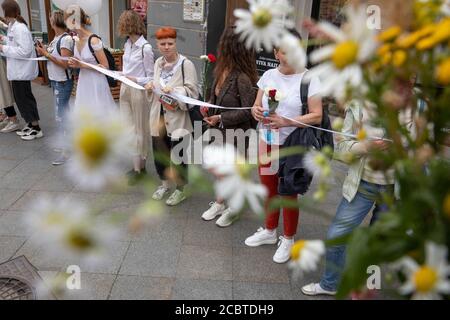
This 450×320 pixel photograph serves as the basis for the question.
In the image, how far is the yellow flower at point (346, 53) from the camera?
50 centimetres

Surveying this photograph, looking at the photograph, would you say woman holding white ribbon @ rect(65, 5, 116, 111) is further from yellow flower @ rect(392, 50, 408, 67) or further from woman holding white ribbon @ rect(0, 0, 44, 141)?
yellow flower @ rect(392, 50, 408, 67)

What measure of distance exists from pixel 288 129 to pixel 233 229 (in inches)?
45.7

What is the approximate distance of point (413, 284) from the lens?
1.63 feet

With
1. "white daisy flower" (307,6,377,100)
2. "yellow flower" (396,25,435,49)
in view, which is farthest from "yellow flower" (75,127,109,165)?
"yellow flower" (396,25,435,49)

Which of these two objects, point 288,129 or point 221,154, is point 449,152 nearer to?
point 221,154

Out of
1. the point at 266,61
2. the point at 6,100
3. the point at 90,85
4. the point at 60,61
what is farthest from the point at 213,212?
the point at 6,100

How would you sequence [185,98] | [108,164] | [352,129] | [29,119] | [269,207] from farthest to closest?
[29,119] < [185,98] < [352,129] < [269,207] < [108,164]

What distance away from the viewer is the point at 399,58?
20.0 inches

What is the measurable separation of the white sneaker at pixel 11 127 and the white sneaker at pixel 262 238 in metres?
4.06

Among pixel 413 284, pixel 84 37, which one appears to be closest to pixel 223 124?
pixel 84 37

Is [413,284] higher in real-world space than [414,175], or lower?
lower

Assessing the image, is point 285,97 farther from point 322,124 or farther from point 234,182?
point 234,182

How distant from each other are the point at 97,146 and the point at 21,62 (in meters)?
5.18

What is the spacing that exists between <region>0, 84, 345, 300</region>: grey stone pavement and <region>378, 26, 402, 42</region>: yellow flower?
171 centimetres
